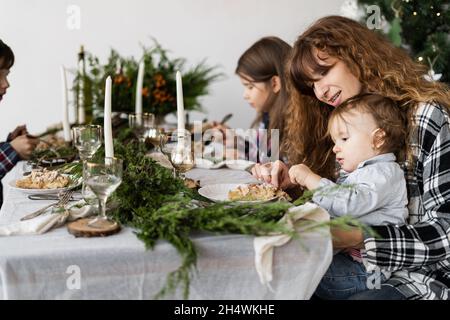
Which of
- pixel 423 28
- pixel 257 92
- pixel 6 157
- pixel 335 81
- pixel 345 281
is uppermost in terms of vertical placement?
pixel 423 28

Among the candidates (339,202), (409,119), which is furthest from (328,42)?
(339,202)

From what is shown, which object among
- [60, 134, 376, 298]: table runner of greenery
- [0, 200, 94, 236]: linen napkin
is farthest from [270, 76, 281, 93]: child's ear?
[0, 200, 94, 236]: linen napkin

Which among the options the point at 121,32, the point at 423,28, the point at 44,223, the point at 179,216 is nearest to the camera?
the point at 179,216

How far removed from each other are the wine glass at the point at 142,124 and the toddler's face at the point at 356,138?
3.23 ft

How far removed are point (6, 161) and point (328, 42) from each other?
1426 mm

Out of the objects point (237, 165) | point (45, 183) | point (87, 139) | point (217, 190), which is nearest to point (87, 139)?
point (87, 139)

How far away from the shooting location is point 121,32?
14.0ft

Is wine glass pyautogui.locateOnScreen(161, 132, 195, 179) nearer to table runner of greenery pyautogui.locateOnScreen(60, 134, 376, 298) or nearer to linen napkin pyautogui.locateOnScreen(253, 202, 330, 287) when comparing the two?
table runner of greenery pyautogui.locateOnScreen(60, 134, 376, 298)

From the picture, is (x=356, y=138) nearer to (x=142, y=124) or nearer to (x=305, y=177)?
(x=305, y=177)

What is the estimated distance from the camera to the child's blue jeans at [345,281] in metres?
1.67

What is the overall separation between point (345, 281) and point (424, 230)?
0.28 meters

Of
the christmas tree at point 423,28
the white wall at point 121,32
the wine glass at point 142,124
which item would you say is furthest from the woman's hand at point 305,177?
the white wall at point 121,32

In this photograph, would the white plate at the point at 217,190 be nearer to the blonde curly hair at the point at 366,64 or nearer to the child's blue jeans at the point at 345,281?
the child's blue jeans at the point at 345,281

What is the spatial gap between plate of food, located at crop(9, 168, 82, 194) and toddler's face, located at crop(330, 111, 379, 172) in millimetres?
813
